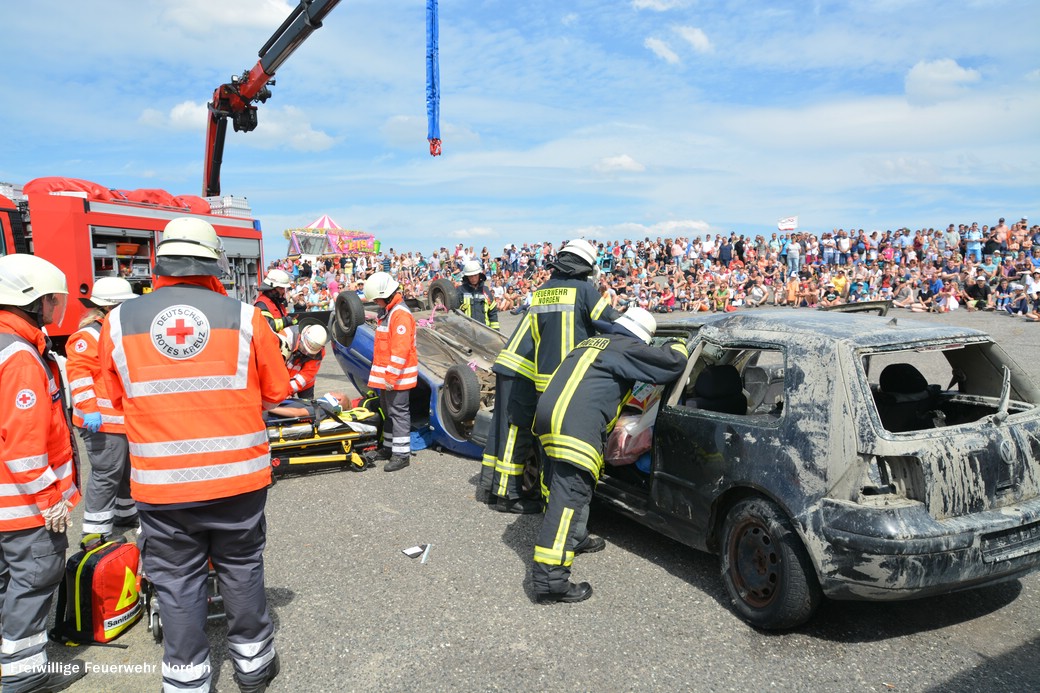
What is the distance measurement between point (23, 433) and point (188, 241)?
1.05 metres

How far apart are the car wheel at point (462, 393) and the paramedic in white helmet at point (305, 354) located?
3.93ft

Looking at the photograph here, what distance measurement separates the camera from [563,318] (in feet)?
15.1

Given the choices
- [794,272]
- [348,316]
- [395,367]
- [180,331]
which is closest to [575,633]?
[180,331]

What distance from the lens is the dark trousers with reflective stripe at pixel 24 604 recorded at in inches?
116

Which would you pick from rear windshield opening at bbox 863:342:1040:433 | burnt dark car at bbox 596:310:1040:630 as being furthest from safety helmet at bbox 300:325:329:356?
rear windshield opening at bbox 863:342:1040:433

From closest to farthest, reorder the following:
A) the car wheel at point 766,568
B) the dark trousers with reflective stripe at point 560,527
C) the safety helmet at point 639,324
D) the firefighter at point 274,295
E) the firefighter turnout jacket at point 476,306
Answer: the car wheel at point 766,568 < the dark trousers with reflective stripe at point 560,527 < the safety helmet at point 639,324 < the firefighter at point 274,295 < the firefighter turnout jacket at point 476,306

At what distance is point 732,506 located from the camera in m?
3.56

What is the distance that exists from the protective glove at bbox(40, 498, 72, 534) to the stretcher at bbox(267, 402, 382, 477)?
2848 mm

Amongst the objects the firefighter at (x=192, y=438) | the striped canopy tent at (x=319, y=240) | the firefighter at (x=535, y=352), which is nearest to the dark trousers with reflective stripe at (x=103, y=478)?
the firefighter at (x=192, y=438)

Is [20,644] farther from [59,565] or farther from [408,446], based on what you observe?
[408,446]

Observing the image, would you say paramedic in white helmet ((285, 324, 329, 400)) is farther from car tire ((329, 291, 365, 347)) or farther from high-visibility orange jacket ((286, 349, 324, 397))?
car tire ((329, 291, 365, 347))

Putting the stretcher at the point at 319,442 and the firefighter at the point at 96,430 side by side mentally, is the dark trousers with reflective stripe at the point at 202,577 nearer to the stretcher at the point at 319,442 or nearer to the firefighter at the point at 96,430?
the firefighter at the point at 96,430

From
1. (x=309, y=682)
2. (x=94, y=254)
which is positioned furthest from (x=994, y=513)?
(x=94, y=254)

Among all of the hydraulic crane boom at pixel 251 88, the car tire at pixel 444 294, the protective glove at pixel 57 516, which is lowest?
the protective glove at pixel 57 516
